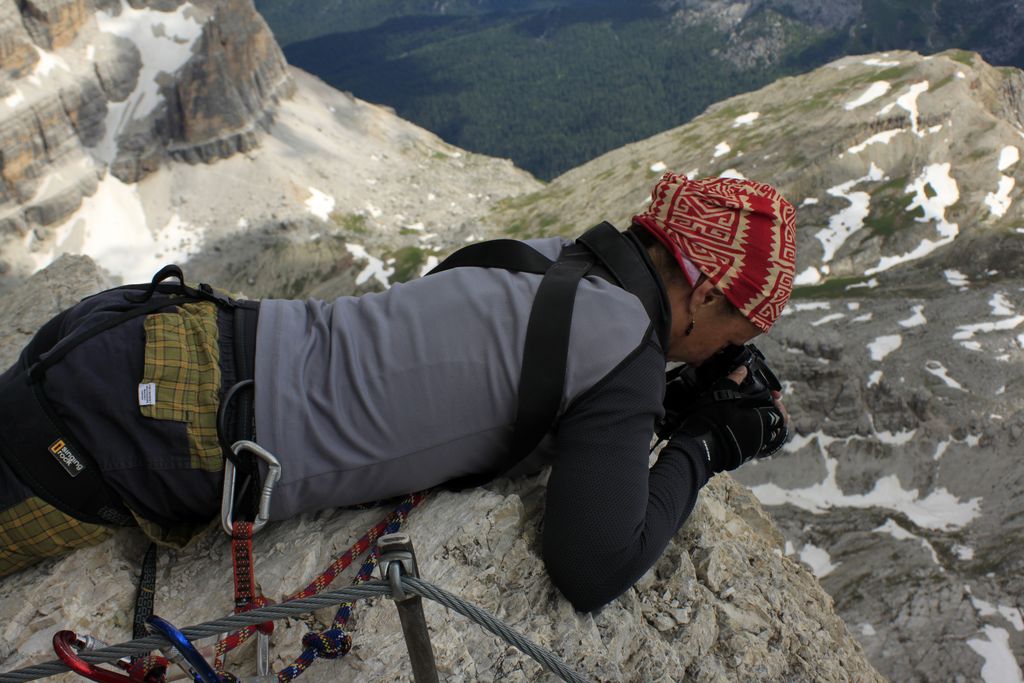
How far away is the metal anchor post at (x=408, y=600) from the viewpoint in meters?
3.67

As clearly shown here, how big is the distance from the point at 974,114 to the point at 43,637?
4773 inches

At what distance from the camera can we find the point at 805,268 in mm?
86312

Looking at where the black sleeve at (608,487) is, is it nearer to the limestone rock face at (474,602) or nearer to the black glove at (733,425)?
the limestone rock face at (474,602)

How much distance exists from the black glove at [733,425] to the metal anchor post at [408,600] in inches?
110

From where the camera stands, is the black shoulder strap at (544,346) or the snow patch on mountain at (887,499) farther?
the snow patch on mountain at (887,499)

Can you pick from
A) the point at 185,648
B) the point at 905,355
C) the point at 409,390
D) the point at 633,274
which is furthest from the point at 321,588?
the point at 905,355

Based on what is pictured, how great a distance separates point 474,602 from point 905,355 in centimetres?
6863

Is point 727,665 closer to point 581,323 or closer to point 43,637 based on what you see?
point 581,323

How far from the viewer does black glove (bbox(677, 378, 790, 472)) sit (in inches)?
238

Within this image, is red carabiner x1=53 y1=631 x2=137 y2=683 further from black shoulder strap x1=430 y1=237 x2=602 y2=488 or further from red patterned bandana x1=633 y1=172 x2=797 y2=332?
red patterned bandana x1=633 y1=172 x2=797 y2=332

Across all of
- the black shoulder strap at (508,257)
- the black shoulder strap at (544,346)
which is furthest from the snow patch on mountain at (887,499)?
the black shoulder strap at (544,346)

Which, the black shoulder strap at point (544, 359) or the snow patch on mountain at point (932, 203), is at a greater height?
the black shoulder strap at point (544, 359)

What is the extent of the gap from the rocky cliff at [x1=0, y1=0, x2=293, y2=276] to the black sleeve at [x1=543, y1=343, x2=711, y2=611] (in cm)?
13747

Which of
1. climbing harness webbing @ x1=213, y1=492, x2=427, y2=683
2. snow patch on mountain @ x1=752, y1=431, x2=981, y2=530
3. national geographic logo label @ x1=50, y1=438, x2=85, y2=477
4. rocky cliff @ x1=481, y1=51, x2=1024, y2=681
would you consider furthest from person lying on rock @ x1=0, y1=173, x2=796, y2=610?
snow patch on mountain @ x1=752, y1=431, x2=981, y2=530
